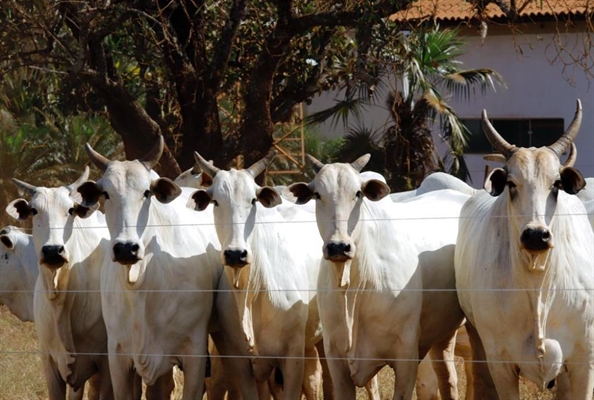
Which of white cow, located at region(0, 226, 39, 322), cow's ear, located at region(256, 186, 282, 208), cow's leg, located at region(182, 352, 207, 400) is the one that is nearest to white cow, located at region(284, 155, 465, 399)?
cow's ear, located at region(256, 186, 282, 208)

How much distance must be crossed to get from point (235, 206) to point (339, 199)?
38.7 inches

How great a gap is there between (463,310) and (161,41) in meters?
5.63

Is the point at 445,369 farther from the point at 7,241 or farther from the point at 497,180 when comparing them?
the point at 7,241

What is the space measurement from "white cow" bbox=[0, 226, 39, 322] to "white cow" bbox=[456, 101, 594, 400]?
18.0 ft

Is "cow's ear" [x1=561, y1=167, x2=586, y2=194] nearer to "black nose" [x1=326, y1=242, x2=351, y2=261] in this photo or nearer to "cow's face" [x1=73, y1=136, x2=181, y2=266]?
"black nose" [x1=326, y1=242, x2=351, y2=261]

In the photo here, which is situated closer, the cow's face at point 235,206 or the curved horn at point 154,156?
the cow's face at point 235,206

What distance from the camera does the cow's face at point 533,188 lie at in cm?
894

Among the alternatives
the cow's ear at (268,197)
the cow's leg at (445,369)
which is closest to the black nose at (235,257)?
the cow's ear at (268,197)

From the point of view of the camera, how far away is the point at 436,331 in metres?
11.0

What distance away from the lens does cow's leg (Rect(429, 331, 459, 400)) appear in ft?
39.7

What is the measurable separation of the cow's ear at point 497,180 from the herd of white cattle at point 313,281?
0.02 meters

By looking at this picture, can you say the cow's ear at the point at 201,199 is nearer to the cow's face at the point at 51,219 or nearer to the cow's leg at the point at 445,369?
the cow's face at the point at 51,219

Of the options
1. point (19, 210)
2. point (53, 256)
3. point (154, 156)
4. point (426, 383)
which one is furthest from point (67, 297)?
point (426, 383)

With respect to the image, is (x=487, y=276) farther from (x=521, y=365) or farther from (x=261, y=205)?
(x=261, y=205)
